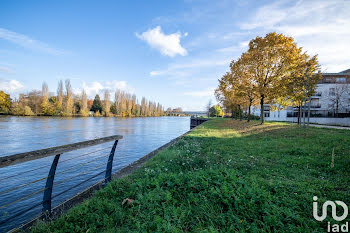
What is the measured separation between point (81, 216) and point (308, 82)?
20593 mm

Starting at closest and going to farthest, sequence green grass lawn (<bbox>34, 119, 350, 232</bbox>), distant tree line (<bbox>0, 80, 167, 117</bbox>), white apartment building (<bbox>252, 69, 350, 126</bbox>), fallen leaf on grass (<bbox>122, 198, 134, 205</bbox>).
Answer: green grass lawn (<bbox>34, 119, 350, 232</bbox>) < fallen leaf on grass (<bbox>122, 198, 134, 205</bbox>) < white apartment building (<bbox>252, 69, 350, 126</bbox>) < distant tree line (<bbox>0, 80, 167, 117</bbox>)

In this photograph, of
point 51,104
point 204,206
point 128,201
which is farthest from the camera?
point 51,104

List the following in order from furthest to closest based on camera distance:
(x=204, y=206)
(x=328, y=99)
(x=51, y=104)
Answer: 1. (x=51, y=104)
2. (x=328, y=99)
3. (x=204, y=206)

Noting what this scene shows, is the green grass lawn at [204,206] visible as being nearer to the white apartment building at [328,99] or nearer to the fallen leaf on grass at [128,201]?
the fallen leaf on grass at [128,201]

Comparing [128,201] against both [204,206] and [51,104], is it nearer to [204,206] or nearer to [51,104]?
[204,206]

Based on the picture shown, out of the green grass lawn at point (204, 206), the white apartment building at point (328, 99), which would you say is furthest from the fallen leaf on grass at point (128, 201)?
the white apartment building at point (328, 99)

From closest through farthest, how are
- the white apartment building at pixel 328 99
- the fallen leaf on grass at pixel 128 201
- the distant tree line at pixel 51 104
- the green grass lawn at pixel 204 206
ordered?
the green grass lawn at pixel 204 206 → the fallen leaf on grass at pixel 128 201 → the white apartment building at pixel 328 99 → the distant tree line at pixel 51 104

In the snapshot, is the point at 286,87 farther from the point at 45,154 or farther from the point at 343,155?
the point at 45,154

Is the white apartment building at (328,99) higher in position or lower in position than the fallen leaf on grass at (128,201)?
higher

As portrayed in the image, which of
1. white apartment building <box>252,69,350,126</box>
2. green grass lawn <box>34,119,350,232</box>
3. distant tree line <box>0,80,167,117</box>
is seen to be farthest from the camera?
distant tree line <box>0,80,167,117</box>

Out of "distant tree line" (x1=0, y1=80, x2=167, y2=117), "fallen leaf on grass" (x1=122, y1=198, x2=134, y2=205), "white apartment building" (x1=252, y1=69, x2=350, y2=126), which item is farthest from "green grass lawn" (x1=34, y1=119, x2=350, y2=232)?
"distant tree line" (x1=0, y1=80, x2=167, y2=117)

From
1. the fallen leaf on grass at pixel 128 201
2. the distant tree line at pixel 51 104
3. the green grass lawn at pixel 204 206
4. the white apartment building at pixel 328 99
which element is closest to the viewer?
the green grass lawn at pixel 204 206

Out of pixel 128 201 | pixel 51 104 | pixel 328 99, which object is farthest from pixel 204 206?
pixel 51 104

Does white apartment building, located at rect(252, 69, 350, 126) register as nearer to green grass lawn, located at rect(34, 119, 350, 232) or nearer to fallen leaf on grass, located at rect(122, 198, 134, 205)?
green grass lawn, located at rect(34, 119, 350, 232)
